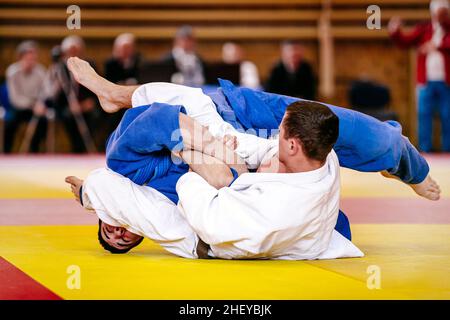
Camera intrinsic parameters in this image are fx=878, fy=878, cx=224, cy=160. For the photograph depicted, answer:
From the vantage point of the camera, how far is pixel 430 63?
13.1 m

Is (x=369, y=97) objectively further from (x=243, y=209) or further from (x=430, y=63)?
(x=243, y=209)

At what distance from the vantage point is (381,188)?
26.8 feet

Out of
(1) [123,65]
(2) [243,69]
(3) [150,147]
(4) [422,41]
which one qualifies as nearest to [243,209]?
(3) [150,147]

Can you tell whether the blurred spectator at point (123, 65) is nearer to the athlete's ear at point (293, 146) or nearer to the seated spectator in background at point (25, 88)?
the seated spectator in background at point (25, 88)

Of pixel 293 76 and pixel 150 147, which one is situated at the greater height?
pixel 293 76

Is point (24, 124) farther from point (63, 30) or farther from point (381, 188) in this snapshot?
point (381, 188)

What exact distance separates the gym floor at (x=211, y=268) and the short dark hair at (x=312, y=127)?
1.68ft

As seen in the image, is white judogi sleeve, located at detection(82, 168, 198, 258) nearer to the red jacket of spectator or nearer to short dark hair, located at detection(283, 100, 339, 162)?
short dark hair, located at detection(283, 100, 339, 162)

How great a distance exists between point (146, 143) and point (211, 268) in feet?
2.15

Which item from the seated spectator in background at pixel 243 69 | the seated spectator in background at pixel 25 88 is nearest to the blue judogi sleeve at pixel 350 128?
the seated spectator in background at pixel 243 69
